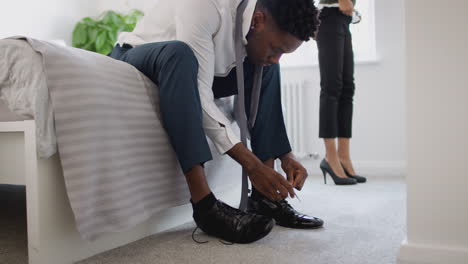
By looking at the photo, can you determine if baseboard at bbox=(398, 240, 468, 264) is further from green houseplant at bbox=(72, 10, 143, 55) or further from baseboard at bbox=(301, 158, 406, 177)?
green houseplant at bbox=(72, 10, 143, 55)

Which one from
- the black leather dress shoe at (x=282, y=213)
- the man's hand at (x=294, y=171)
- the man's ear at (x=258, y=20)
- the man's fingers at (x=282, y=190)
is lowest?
the black leather dress shoe at (x=282, y=213)

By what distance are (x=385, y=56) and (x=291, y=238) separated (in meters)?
1.95

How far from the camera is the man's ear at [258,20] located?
3.98 ft

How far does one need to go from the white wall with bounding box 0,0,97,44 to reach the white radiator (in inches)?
66.0

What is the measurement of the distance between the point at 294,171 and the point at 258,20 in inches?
16.4

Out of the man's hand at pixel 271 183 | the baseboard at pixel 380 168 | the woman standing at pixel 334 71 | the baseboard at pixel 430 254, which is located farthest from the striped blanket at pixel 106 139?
the baseboard at pixel 380 168

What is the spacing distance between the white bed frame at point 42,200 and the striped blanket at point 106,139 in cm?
4

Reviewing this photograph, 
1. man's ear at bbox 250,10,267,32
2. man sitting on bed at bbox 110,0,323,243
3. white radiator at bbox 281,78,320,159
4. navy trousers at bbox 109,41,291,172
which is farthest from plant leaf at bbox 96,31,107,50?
man's ear at bbox 250,10,267,32

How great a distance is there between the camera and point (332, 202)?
1645 millimetres

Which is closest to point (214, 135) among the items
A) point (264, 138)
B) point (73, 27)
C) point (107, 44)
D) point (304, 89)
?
point (264, 138)

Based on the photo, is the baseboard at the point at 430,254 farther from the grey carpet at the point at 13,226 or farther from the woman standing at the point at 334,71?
the woman standing at the point at 334,71

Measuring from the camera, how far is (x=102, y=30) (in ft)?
10.5

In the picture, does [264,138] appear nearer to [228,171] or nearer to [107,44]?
[228,171]

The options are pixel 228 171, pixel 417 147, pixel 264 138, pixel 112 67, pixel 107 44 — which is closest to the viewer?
pixel 417 147
